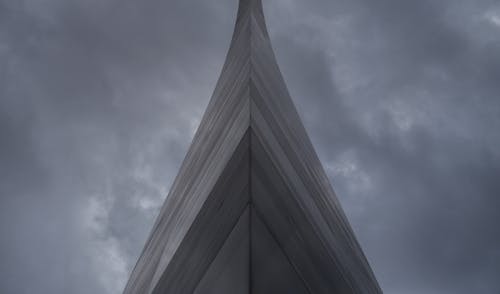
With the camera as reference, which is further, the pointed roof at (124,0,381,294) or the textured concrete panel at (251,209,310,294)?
the pointed roof at (124,0,381,294)

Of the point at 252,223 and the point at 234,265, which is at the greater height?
the point at 252,223

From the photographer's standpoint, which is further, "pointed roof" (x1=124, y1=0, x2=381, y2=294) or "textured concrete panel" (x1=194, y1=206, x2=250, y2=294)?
"pointed roof" (x1=124, y1=0, x2=381, y2=294)

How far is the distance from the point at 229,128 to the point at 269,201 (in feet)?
7.49

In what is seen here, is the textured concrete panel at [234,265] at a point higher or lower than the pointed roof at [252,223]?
lower

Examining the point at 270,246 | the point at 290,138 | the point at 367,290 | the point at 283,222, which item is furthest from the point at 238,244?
the point at 367,290

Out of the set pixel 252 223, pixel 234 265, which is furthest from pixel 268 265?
pixel 252 223

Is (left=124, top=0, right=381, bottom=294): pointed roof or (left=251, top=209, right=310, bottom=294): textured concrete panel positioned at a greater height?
(left=124, top=0, right=381, bottom=294): pointed roof

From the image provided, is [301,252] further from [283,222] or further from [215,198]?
[215,198]

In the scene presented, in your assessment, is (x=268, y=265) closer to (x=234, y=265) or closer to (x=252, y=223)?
(x=234, y=265)

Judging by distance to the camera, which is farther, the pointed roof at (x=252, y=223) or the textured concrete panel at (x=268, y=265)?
the pointed roof at (x=252, y=223)

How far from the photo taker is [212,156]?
8789 mm

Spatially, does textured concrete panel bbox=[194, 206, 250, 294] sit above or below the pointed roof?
below

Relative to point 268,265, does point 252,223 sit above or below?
above

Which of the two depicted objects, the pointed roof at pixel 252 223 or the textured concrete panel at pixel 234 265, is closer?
the textured concrete panel at pixel 234 265
